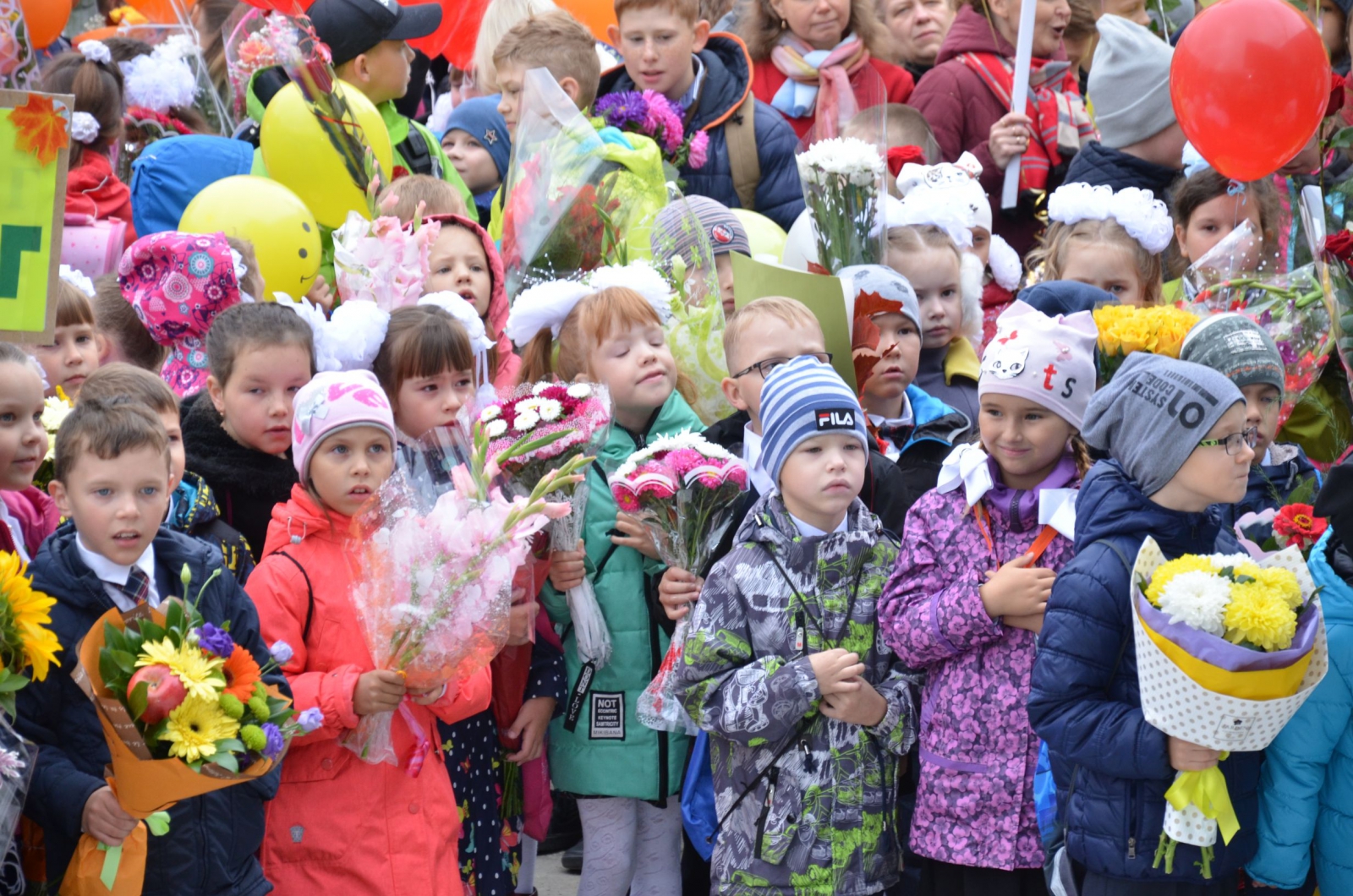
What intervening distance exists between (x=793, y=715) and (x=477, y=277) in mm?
2308

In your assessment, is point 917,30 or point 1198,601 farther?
point 917,30

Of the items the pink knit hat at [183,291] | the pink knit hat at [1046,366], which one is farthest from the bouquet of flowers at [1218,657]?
the pink knit hat at [183,291]

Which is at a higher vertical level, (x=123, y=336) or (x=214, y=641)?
(x=214, y=641)

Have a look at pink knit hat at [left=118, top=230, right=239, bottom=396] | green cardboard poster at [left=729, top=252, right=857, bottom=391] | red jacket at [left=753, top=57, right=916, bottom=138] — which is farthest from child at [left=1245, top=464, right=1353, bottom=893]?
red jacket at [left=753, top=57, right=916, bottom=138]

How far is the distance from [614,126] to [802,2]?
127cm

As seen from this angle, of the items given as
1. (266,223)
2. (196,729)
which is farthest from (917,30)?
(196,729)

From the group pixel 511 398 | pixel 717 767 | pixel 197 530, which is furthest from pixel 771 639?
pixel 197 530

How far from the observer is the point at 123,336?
5309 mm

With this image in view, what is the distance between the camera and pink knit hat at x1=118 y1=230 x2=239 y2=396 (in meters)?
4.87

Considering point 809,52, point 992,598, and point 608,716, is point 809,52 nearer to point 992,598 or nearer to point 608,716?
point 608,716

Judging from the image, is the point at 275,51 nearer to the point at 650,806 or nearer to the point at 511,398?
the point at 511,398

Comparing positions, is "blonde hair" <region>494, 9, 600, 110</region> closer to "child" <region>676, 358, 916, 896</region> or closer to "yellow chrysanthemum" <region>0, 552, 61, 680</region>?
"child" <region>676, 358, 916, 896</region>

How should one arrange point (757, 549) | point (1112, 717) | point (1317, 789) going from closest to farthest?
point (1112, 717) → point (1317, 789) → point (757, 549)

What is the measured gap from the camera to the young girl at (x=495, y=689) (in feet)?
13.8
